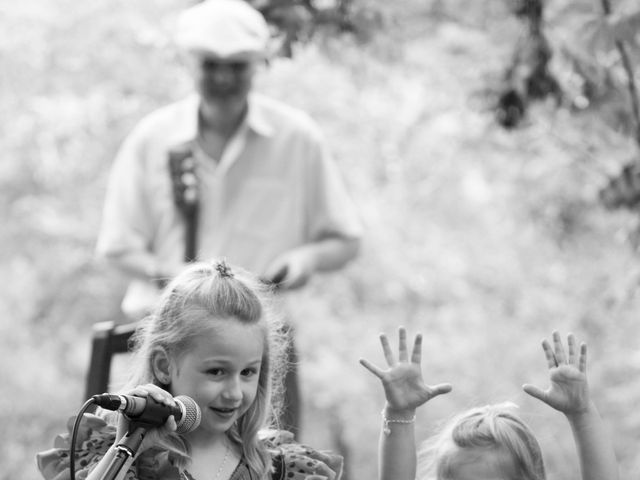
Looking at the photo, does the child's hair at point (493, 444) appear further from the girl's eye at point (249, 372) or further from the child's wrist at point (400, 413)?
the girl's eye at point (249, 372)

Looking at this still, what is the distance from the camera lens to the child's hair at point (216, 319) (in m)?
3.17

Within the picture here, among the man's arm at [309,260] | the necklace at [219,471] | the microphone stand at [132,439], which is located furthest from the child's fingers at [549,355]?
the man's arm at [309,260]

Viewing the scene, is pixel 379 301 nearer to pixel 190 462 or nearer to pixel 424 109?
pixel 424 109

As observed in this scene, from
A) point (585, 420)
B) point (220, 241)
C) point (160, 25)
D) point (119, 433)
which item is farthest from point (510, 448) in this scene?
point (160, 25)

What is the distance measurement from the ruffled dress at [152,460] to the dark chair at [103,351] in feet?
2.87

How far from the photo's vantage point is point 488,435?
128 inches

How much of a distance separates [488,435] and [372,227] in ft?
21.6

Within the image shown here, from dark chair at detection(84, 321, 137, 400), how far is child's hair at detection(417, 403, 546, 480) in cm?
128

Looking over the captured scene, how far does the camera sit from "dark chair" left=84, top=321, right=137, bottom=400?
419 cm

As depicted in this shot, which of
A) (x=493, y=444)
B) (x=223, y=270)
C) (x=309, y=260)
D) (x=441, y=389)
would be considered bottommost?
(x=493, y=444)

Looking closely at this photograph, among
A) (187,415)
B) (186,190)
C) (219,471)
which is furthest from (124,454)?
(186,190)

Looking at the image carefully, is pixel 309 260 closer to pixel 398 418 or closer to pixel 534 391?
pixel 398 418

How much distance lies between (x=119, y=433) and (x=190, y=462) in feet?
1.42

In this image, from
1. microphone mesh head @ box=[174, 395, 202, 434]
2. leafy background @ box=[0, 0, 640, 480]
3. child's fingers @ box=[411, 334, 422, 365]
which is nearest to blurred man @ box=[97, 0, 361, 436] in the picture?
child's fingers @ box=[411, 334, 422, 365]
